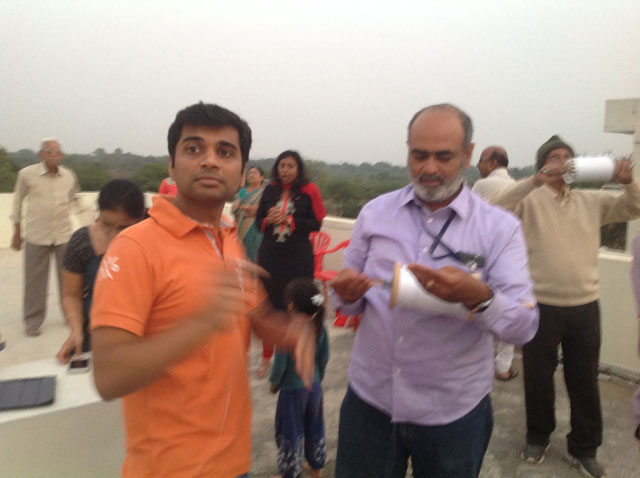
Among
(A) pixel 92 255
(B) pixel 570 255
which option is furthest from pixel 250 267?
(B) pixel 570 255

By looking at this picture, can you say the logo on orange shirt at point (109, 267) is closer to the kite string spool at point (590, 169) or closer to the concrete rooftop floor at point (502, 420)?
the concrete rooftop floor at point (502, 420)

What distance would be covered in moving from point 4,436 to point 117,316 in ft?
3.95

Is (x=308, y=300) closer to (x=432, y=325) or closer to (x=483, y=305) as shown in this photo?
(x=432, y=325)

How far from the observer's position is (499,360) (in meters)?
4.00

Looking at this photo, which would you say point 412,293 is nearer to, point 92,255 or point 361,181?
point 92,255

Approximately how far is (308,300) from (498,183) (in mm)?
2618

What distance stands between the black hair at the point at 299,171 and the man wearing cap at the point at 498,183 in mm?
1558

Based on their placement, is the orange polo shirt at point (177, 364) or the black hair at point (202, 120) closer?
the orange polo shirt at point (177, 364)

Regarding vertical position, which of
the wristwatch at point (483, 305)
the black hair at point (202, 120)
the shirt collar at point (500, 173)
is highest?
the black hair at point (202, 120)

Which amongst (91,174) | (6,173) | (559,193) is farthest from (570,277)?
(6,173)

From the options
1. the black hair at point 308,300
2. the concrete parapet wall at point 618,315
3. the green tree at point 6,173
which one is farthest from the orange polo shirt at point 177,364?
the green tree at point 6,173

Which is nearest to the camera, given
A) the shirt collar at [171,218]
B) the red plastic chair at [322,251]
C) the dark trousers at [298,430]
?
the shirt collar at [171,218]

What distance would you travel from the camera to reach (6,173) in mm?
12336

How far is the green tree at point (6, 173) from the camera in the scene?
12.1 meters
